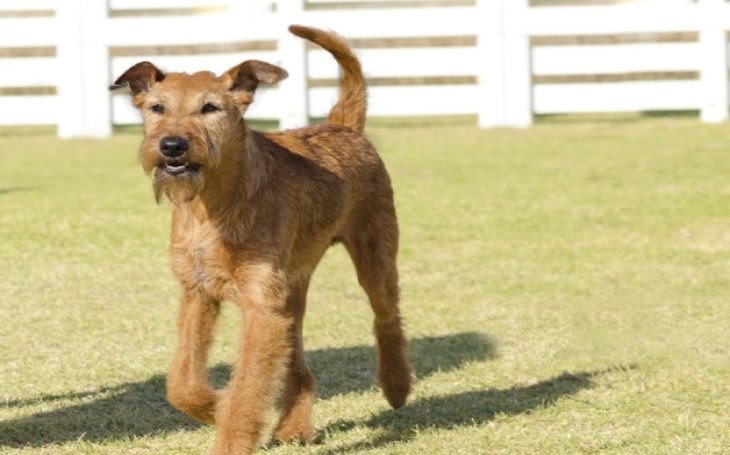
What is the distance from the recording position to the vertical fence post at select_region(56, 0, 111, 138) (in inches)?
687

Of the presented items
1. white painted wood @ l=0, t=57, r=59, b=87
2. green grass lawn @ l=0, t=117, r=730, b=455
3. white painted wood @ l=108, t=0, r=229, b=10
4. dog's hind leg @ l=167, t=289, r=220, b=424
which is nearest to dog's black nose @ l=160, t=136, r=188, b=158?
dog's hind leg @ l=167, t=289, r=220, b=424

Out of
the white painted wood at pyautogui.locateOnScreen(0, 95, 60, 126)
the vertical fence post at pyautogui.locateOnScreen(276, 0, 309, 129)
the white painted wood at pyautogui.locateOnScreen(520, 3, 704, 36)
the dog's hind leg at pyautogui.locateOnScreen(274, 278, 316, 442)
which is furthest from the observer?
the white painted wood at pyautogui.locateOnScreen(0, 95, 60, 126)

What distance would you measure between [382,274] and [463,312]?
2.44 m

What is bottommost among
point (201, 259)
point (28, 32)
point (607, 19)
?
point (201, 259)

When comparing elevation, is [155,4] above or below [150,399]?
above

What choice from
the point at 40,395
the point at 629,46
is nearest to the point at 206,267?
the point at 40,395

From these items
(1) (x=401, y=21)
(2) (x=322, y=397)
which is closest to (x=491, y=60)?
(1) (x=401, y=21)

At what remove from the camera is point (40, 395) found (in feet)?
21.5

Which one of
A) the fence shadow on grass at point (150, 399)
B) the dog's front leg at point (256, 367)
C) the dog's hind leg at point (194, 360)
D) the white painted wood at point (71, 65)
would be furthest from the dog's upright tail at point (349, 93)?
the white painted wood at point (71, 65)

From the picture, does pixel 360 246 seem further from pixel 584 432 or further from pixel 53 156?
pixel 53 156

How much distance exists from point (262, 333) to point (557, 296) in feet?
13.7

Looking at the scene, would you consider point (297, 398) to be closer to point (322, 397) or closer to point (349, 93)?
point (322, 397)

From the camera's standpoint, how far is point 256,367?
Result: 5.05m

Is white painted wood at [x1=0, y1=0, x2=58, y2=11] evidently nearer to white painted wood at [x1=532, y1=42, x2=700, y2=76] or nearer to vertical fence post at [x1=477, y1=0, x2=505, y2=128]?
vertical fence post at [x1=477, y1=0, x2=505, y2=128]
